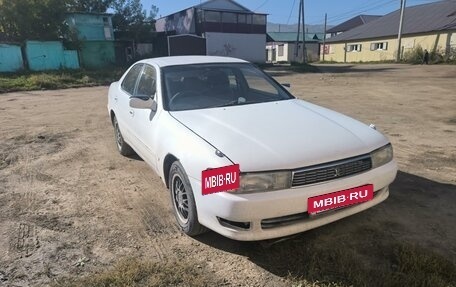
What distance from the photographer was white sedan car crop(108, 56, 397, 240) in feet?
8.52

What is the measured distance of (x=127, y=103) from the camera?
187 inches

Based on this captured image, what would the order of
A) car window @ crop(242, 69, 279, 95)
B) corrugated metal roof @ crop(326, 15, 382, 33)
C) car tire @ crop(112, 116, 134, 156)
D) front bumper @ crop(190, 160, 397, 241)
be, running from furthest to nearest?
corrugated metal roof @ crop(326, 15, 382, 33) < car tire @ crop(112, 116, 134, 156) < car window @ crop(242, 69, 279, 95) < front bumper @ crop(190, 160, 397, 241)

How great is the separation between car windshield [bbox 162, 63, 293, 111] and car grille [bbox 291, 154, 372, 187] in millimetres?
1461

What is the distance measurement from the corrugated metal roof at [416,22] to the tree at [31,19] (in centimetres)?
3193

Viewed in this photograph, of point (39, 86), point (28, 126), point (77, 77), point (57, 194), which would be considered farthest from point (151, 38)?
point (57, 194)

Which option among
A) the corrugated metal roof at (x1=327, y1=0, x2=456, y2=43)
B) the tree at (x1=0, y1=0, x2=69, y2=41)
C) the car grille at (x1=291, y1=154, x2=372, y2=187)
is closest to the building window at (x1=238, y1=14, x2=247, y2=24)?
Result: the corrugated metal roof at (x1=327, y1=0, x2=456, y2=43)

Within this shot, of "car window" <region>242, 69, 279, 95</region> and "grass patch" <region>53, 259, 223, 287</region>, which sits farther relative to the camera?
"car window" <region>242, 69, 279, 95</region>

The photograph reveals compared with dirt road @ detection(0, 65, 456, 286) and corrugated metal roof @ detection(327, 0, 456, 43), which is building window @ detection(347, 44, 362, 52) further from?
dirt road @ detection(0, 65, 456, 286)

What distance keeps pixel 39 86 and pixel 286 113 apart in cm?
1694

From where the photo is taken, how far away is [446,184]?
4.20 meters

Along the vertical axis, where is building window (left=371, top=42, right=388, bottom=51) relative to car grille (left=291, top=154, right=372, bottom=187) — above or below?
above

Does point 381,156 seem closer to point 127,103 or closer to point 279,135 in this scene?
point 279,135

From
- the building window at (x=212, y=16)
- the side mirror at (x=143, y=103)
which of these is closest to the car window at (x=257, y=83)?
the side mirror at (x=143, y=103)

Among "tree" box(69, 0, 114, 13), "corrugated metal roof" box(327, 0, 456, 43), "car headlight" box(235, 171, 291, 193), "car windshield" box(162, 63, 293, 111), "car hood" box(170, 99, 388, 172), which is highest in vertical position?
"tree" box(69, 0, 114, 13)
